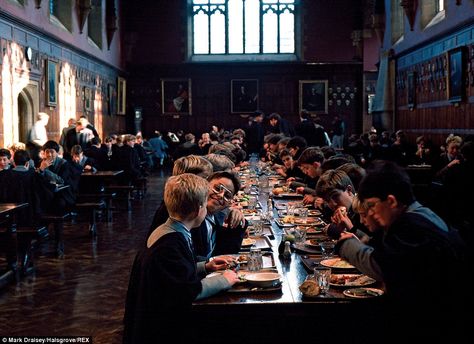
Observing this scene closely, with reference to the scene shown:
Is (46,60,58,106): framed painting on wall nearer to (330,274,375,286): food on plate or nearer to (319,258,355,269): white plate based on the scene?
(319,258,355,269): white plate

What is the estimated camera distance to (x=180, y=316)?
2.88m

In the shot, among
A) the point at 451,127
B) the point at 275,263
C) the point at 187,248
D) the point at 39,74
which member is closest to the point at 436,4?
the point at 451,127

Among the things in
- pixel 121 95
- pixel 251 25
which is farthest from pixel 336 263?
pixel 251 25

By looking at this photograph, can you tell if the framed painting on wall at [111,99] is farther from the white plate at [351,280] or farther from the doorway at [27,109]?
the white plate at [351,280]

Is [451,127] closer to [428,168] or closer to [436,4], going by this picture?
[428,168]

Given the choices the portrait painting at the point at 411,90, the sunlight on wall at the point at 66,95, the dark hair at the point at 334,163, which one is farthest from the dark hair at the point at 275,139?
the dark hair at the point at 334,163

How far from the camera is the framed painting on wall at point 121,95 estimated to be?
21.9 meters

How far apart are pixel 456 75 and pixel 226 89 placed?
12.2 meters

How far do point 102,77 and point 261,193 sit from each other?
13.0 metres

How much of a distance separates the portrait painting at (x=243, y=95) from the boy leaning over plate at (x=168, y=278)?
2097 centimetres

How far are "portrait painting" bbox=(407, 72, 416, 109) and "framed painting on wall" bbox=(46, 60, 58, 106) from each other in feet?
26.6

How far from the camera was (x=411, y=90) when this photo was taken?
15992 mm

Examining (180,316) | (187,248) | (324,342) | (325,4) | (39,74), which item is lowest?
(324,342)

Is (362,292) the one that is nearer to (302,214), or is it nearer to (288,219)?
(288,219)
